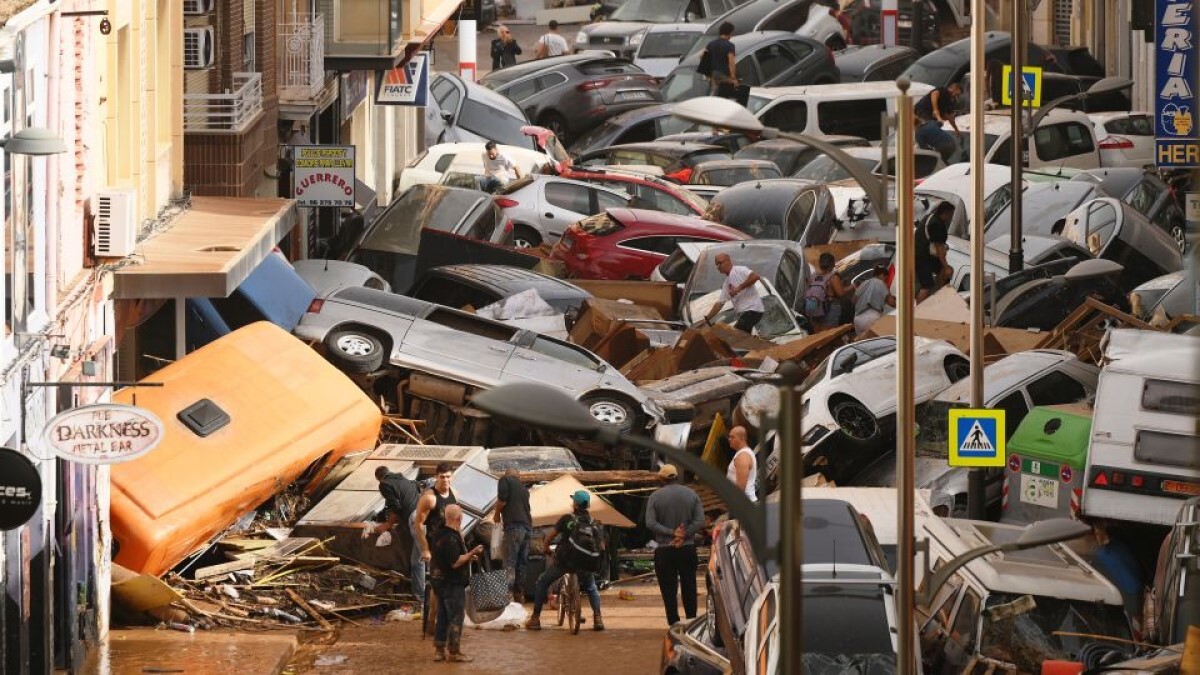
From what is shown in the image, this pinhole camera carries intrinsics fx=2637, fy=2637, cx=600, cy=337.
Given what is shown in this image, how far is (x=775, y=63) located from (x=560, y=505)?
3042cm

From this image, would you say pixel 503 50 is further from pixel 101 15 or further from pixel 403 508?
pixel 101 15

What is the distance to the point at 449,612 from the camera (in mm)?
18562

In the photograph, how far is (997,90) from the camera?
46.9m

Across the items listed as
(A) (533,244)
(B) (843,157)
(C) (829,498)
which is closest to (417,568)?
(C) (829,498)

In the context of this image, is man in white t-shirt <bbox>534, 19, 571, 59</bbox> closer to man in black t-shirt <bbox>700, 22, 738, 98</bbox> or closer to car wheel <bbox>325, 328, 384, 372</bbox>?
man in black t-shirt <bbox>700, 22, 738, 98</bbox>

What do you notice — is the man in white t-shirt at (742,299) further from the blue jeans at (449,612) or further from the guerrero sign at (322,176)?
the blue jeans at (449,612)

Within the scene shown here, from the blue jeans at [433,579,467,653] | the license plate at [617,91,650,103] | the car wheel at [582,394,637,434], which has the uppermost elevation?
the license plate at [617,91,650,103]

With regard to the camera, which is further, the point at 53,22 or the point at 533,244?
the point at 533,244

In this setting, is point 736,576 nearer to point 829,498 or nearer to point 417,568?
point 829,498

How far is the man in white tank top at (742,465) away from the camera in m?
20.8

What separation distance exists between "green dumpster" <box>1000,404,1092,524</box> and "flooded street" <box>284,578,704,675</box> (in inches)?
117

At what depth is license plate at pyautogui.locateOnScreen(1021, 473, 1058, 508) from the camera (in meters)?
20.3

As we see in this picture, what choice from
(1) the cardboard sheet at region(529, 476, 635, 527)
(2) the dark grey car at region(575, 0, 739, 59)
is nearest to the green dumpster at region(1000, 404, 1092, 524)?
(1) the cardboard sheet at region(529, 476, 635, 527)

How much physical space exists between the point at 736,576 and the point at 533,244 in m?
18.8
